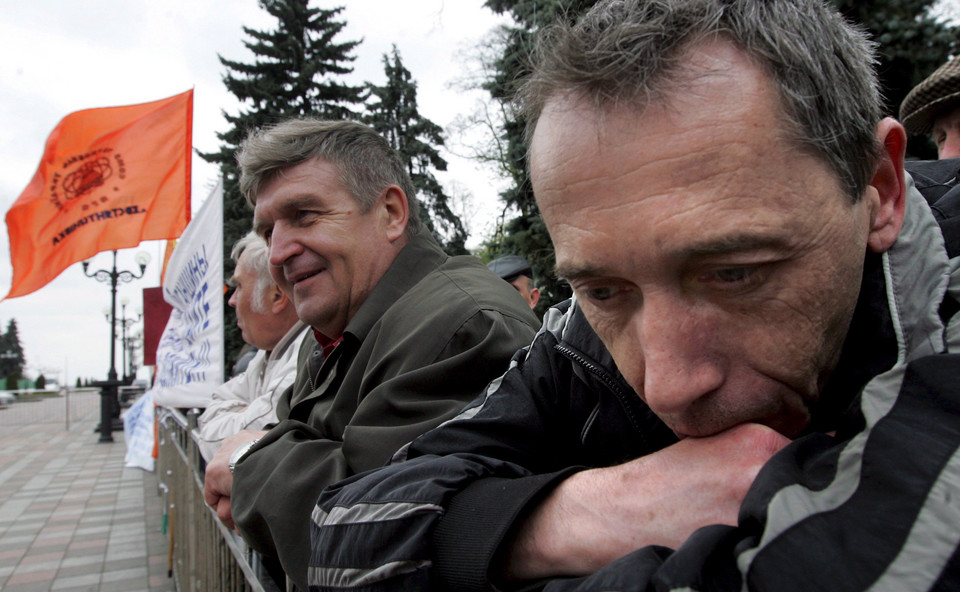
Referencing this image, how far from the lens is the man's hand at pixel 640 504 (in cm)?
93

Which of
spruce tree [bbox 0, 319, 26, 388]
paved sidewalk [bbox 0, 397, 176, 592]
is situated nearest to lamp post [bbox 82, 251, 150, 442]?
paved sidewalk [bbox 0, 397, 176, 592]

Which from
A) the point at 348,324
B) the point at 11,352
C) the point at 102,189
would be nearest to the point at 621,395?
the point at 348,324

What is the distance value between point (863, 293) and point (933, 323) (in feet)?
0.46

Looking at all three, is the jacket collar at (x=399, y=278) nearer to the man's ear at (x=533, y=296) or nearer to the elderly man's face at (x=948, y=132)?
the elderly man's face at (x=948, y=132)

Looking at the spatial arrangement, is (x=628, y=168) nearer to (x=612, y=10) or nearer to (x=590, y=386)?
(x=612, y=10)

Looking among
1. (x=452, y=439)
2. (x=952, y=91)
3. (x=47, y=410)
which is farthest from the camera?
(x=47, y=410)

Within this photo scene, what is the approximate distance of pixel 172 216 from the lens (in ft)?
23.0

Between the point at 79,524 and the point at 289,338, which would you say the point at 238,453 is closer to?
the point at 289,338

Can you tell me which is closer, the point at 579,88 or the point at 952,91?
the point at 579,88

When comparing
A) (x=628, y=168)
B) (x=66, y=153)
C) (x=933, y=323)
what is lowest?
(x=933, y=323)

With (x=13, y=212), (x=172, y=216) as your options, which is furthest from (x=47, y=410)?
(x=172, y=216)

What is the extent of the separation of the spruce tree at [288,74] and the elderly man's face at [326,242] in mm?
20000

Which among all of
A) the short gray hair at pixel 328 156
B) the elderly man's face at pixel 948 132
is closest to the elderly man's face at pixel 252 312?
the short gray hair at pixel 328 156

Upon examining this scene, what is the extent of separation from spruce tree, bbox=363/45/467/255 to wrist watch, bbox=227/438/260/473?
20217 millimetres
